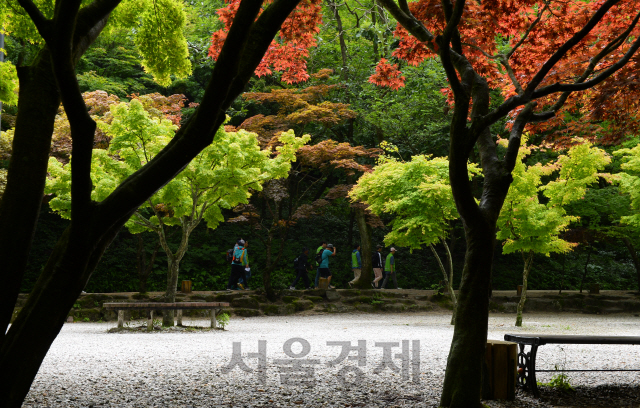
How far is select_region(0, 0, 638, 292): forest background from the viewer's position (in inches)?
625

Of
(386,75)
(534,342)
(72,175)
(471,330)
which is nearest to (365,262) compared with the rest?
(386,75)

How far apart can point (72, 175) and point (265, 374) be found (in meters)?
3.36

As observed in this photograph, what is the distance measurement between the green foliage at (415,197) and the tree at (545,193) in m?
1.19

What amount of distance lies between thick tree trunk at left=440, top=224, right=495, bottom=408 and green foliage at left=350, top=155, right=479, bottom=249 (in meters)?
7.21

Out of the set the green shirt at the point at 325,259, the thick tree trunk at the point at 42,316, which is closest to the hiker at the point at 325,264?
the green shirt at the point at 325,259

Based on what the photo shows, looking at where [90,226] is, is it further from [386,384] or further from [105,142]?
[105,142]

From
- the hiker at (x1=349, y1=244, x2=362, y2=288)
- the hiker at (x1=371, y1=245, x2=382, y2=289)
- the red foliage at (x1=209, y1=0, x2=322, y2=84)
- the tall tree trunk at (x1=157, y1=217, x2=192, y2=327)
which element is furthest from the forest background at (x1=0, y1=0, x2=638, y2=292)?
the red foliage at (x1=209, y1=0, x2=322, y2=84)

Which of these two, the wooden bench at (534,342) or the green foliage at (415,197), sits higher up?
the green foliage at (415,197)

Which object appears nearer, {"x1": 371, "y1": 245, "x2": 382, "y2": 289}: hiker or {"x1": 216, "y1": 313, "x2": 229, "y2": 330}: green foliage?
{"x1": 216, "y1": 313, "x2": 229, "y2": 330}: green foliage

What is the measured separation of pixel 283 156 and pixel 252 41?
29.0ft

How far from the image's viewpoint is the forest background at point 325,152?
625 inches

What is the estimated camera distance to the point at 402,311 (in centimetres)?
1606

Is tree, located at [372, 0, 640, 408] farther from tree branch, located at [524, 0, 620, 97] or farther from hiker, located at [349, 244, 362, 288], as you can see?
hiker, located at [349, 244, 362, 288]

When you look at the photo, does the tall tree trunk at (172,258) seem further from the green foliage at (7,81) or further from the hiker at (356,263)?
the hiker at (356,263)
